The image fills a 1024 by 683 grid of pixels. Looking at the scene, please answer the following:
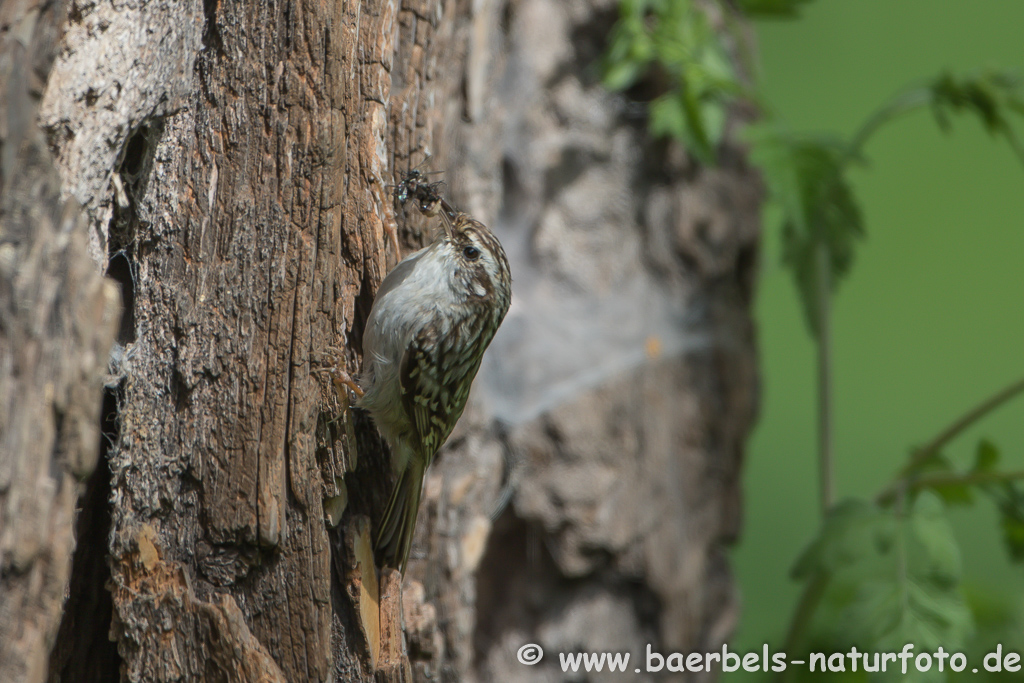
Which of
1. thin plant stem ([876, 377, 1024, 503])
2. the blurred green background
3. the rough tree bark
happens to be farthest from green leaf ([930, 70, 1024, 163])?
the blurred green background

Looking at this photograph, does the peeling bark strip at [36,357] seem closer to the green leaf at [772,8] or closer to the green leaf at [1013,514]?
the green leaf at [772,8]

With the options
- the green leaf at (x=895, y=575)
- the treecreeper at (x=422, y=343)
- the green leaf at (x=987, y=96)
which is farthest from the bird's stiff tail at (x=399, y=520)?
the green leaf at (x=987, y=96)

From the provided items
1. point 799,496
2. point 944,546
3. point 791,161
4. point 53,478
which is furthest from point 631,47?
point 799,496

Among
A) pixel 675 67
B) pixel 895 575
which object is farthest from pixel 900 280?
pixel 895 575

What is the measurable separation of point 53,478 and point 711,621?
1.84 meters

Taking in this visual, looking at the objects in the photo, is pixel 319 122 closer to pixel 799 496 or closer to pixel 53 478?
pixel 53 478

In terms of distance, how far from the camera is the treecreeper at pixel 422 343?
3.98ft

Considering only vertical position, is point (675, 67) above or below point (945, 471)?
above

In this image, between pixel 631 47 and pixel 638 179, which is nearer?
pixel 631 47

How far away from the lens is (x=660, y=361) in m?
2.12

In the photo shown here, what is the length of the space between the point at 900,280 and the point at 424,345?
2854 millimetres

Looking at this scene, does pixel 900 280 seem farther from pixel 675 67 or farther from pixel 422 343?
pixel 422 343

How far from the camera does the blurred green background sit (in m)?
3.20

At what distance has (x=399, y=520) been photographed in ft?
3.96
